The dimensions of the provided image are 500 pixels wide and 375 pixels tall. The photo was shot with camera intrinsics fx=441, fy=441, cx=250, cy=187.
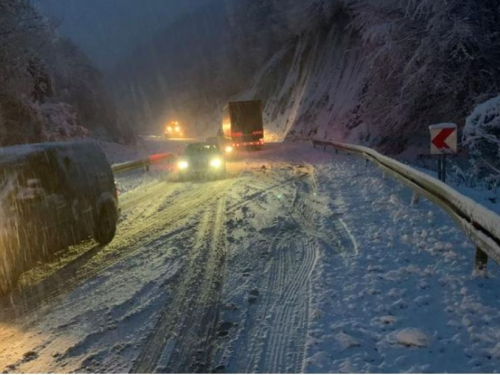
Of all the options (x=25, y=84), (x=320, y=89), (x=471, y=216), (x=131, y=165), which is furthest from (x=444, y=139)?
(x=320, y=89)

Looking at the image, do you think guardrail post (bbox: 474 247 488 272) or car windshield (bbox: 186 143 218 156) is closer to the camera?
guardrail post (bbox: 474 247 488 272)

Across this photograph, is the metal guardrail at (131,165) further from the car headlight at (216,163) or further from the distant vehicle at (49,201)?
the distant vehicle at (49,201)

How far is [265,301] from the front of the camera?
18.4ft

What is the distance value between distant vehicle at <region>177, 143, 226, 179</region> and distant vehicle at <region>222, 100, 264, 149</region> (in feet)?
53.0

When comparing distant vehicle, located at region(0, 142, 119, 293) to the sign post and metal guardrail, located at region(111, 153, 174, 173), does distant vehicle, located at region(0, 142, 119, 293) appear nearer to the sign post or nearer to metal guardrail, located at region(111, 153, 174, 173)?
the sign post

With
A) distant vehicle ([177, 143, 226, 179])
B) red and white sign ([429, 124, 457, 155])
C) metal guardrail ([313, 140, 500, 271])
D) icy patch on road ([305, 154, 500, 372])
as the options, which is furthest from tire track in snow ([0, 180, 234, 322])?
red and white sign ([429, 124, 457, 155])

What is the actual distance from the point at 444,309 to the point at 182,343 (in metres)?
2.93

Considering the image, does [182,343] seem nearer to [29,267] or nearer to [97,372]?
[97,372]

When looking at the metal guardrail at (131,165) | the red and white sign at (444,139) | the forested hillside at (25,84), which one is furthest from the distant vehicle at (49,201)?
the forested hillside at (25,84)

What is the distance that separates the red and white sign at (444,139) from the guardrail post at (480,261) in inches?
190

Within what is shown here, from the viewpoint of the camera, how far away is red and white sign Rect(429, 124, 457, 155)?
392 inches

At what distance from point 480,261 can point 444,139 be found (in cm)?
497

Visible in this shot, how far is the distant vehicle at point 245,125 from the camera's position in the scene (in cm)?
3628

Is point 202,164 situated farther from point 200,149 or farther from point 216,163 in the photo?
point 200,149
